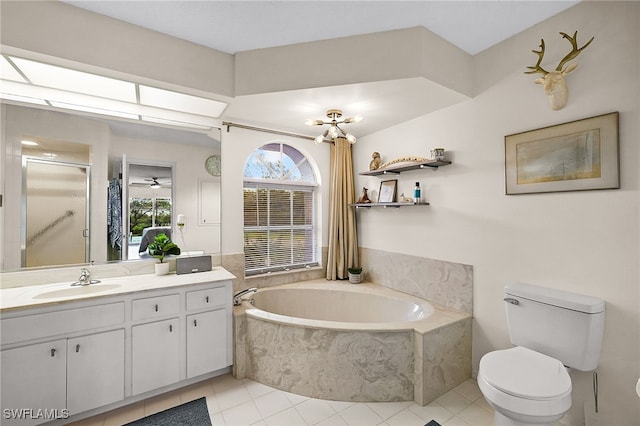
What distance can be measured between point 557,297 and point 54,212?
3674 mm

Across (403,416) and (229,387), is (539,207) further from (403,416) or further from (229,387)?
(229,387)

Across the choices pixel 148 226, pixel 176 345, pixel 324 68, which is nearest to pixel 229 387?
pixel 176 345

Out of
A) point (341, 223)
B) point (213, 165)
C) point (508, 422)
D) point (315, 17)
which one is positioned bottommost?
point (508, 422)

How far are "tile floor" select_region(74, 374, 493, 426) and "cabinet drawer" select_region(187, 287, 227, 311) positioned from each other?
26.6 inches

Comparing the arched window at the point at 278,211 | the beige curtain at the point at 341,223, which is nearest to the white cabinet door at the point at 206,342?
the arched window at the point at 278,211

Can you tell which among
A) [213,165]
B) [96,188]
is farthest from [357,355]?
[96,188]

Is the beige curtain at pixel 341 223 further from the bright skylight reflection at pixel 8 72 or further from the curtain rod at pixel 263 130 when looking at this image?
the bright skylight reflection at pixel 8 72

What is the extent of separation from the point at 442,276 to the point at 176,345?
236 cm

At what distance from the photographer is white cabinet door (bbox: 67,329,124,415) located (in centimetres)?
176

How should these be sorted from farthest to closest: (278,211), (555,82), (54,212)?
(278,211) < (54,212) < (555,82)

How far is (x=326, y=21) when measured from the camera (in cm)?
186

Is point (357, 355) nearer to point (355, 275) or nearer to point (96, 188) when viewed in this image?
point (355, 275)

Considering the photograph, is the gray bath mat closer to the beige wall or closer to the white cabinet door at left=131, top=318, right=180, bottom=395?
the white cabinet door at left=131, top=318, right=180, bottom=395

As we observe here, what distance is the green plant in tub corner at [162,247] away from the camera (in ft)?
Result: 8.00
